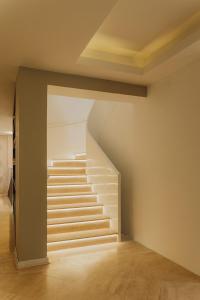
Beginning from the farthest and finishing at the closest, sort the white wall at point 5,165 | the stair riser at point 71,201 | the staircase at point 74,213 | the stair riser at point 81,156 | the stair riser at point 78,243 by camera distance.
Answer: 1. the white wall at point 5,165
2. the stair riser at point 81,156
3. the stair riser at point 71,201
4. the staircase at point 74,213
5. the stair riser at point 78,243

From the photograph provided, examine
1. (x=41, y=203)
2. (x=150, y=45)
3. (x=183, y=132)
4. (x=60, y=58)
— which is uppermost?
(x=150, y=45)

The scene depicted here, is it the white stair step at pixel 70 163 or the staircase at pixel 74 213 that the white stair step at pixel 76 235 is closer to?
the staircase at pixel 74 213

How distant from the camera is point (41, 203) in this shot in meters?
3.11

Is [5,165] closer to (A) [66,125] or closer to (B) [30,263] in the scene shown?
(A) [66,125]

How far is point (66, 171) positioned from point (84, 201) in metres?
0.94

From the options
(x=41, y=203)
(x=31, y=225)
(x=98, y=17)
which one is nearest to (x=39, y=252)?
(x=31, y=225)

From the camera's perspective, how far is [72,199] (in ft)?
15.3

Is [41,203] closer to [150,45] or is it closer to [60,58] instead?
[60,58]

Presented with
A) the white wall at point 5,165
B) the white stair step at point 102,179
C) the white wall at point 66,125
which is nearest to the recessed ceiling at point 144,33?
the white stair step at point 102,179

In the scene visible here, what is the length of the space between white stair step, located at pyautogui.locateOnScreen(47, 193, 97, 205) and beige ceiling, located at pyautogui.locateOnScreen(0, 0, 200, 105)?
6.99 ft

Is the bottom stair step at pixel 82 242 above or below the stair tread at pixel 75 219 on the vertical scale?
below

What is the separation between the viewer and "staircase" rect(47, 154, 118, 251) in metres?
3.86

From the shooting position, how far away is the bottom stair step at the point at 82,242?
3678 millimetres

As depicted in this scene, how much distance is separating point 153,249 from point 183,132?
175 cm
